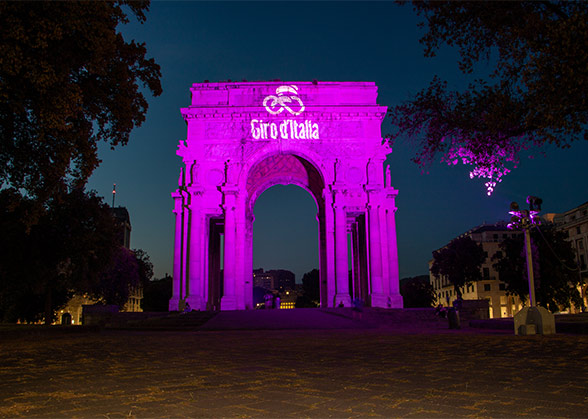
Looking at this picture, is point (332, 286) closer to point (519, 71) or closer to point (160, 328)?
point (160, 328)

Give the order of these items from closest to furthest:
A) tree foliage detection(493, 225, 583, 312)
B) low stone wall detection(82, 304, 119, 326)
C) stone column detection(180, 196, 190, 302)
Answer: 1. low stone wall detection(82, 304, 119, 326)
2. stone column detection(180, 196, 190, 302)
3. tree foliage detection(493, 225, 583, 312)

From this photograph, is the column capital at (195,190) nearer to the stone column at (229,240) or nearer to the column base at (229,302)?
the stone column at (229,240)

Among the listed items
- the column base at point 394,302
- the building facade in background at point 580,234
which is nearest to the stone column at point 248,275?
the column base at point 394,302

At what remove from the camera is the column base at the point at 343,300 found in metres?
40.2

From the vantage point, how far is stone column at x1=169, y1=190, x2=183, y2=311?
40.8 m

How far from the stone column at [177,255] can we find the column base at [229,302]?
3753 mm

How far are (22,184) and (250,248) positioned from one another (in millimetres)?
33198

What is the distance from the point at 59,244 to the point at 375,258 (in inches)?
966

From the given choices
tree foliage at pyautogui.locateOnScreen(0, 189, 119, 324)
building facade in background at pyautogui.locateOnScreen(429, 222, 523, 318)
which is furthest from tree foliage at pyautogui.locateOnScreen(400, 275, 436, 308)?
tree foliage at pyautogui.locateOnScreen(0, 189, 119, 324)

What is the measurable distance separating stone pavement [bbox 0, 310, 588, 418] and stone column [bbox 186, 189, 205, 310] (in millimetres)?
29963

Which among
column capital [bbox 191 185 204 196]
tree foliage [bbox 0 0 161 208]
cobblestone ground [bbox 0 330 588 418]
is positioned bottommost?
cobblestone ground [bbox 0 330 588 418]

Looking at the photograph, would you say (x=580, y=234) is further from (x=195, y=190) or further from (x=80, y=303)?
(x=80, y=303)

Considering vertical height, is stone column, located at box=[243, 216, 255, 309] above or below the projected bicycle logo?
below

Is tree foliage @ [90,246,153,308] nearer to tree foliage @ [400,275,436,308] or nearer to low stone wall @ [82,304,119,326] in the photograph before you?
low stone wall @ [82,304,119,326]
